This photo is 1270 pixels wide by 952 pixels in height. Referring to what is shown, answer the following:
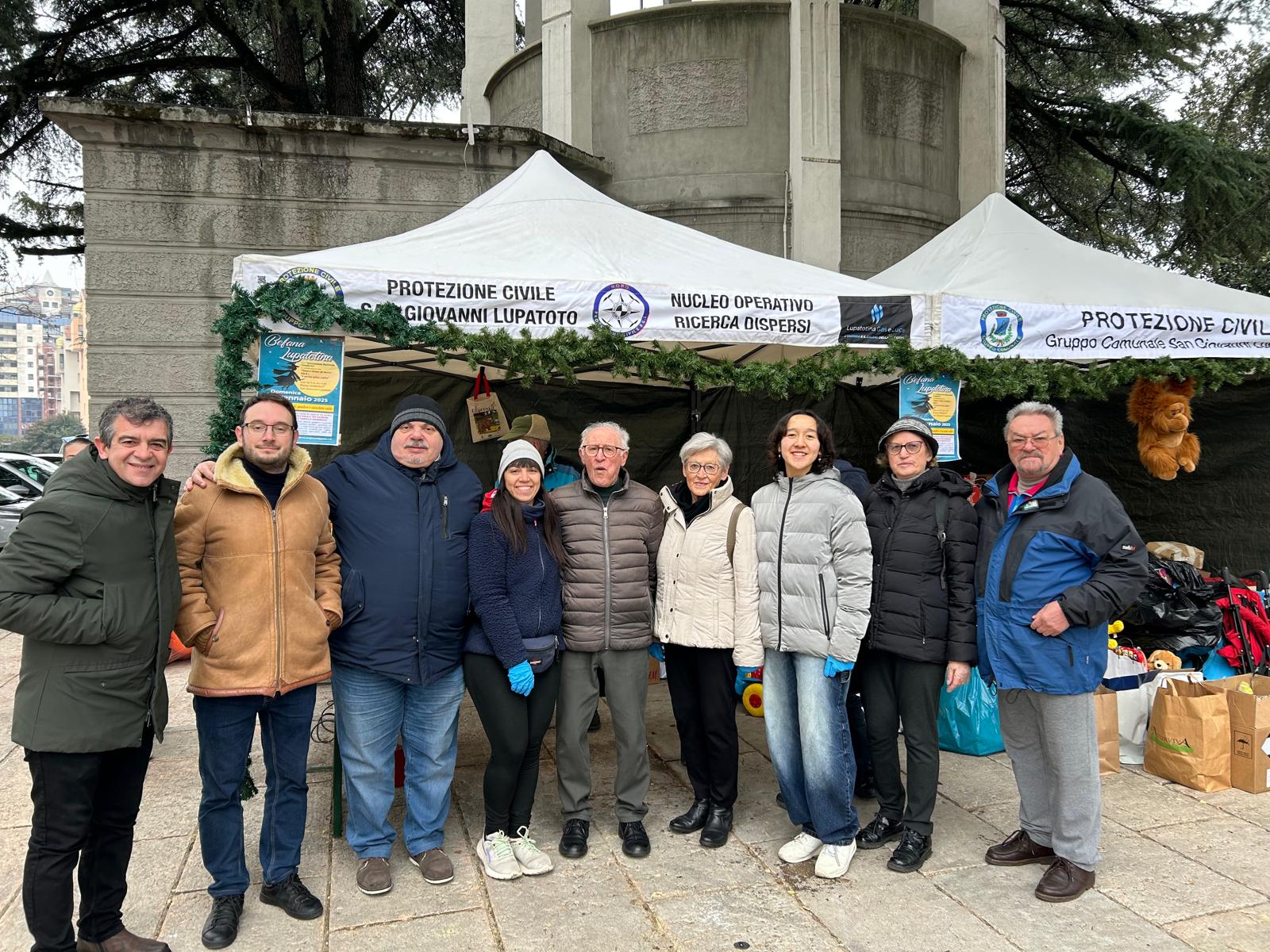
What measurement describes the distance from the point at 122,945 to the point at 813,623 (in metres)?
2.58

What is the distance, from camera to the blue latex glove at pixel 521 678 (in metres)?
3.29

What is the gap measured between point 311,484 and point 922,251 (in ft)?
16.5

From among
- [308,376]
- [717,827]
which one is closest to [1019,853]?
[717,827]

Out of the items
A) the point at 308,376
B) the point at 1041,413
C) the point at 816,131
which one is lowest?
the point at 1041,413

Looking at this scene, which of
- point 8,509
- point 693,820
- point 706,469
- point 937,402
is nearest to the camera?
point 706,469

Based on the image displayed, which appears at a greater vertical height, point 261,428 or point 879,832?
point 261,428

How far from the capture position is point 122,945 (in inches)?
111

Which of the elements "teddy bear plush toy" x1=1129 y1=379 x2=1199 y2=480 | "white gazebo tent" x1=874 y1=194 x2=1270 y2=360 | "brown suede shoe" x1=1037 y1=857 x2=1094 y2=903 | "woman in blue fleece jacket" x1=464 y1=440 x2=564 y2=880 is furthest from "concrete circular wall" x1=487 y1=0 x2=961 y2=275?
"brown suede shoe" x1=1037 y1=857 x2=1094 y2=903

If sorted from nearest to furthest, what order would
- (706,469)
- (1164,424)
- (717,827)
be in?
(706,469), (717,827), (1164,424)

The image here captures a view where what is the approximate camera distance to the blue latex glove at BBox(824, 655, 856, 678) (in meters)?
3.35

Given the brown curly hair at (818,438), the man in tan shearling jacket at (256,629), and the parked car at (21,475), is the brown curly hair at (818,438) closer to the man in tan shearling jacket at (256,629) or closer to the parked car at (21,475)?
the man in tan shearling jacket at (256,629)

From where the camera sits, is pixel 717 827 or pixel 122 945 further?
pixel 717 827

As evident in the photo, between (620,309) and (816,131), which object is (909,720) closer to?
(620,309)

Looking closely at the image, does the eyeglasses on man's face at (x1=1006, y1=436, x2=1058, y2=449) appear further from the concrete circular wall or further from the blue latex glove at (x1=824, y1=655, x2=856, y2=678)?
the concrete circular wall
